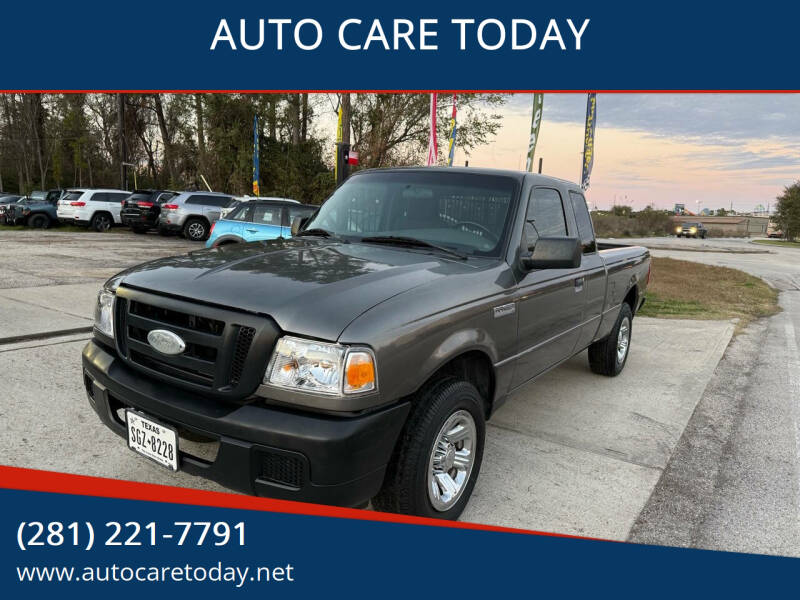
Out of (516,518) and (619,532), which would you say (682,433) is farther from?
(516,518)

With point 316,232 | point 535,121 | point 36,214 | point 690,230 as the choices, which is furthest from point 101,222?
point 690,230

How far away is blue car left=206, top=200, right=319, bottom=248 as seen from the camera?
452 inches

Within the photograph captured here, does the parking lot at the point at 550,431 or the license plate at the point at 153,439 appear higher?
the license plate at the point at 153,439

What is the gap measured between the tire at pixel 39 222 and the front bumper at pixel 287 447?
2485cm

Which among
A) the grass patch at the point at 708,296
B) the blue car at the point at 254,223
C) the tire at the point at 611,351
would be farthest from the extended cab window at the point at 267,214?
the tire at the point at 611,351

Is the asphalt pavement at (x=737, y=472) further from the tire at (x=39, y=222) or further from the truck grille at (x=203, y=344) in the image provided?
the tire at (x=39, y=222)

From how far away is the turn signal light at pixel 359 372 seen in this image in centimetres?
227

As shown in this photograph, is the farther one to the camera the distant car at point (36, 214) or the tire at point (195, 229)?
the distant car at point (36, 214)

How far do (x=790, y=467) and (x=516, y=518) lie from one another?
85.4 inches

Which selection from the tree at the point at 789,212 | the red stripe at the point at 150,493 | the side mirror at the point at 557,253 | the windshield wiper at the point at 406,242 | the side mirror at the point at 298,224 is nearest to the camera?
the red stripe at the point at 150,493

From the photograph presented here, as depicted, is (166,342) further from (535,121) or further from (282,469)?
(535,121)

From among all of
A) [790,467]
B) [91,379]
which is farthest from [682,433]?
[91,379]

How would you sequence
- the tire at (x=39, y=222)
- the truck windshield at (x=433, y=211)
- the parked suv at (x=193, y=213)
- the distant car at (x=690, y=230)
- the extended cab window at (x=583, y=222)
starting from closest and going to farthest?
1. the truck windshield at (x=433, y=211)
2. the extended cab window at (x=583, y=222)
3. the parked suv at (x=193, y=213)
4. the tire at (x=39, y=222)
5. the distant car at (x=690, y=230)

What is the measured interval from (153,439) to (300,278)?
96cm
